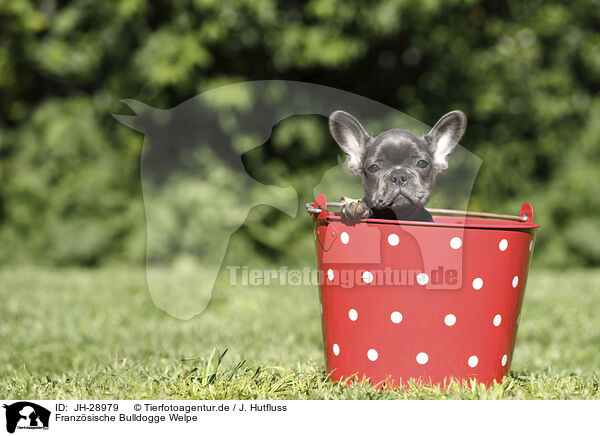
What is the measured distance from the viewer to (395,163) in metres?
2.39

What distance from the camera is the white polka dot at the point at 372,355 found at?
2268 millimetres

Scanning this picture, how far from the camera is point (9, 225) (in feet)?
23.5

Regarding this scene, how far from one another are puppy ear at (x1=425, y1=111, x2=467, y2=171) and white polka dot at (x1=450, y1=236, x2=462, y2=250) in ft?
1.55

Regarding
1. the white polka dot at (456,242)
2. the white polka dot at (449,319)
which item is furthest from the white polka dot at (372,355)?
the white polka dot at (456,242)

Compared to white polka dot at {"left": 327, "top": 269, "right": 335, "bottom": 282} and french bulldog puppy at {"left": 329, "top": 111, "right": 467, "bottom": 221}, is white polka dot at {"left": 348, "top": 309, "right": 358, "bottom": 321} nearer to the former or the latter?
white polka dot at {"left": 327, "top": 269, "right": 335, "bottom": 282}

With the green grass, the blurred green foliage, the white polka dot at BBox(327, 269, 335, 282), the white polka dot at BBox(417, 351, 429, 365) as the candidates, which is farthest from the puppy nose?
the blurred green foliage

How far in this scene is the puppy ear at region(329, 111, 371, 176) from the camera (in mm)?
2473

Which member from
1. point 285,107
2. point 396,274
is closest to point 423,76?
point 285,107

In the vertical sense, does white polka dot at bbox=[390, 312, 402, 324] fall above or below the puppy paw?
below

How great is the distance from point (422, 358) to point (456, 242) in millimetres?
467

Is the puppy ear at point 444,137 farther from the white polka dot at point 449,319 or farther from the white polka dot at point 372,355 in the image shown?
the white polka dot at point 372,355
